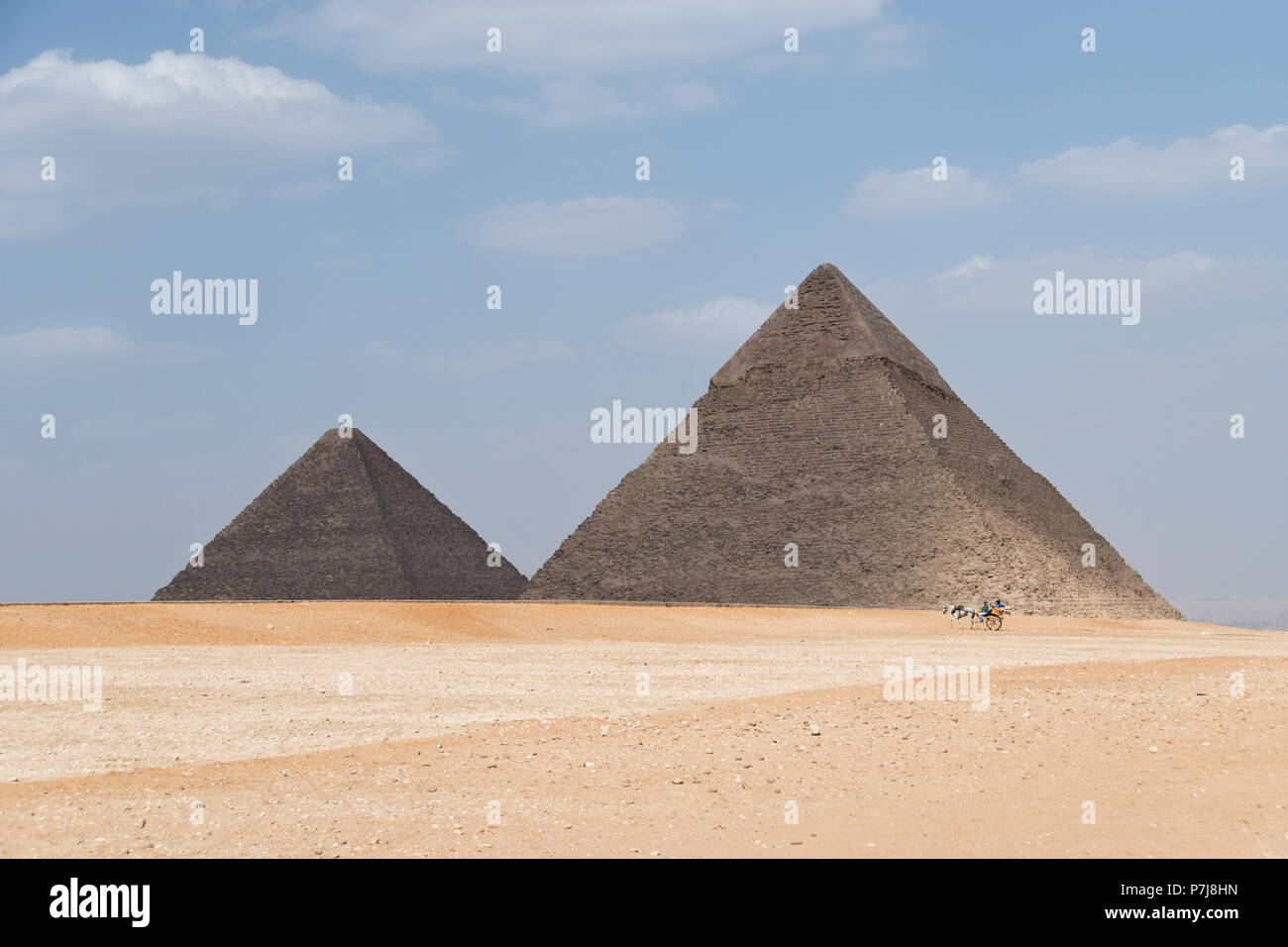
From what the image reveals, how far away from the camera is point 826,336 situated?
220ft

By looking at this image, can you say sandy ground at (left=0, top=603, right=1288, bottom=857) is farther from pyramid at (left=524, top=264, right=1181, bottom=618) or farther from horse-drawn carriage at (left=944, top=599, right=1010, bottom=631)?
pyramid at (left=524, top=264, right=1181, bottom=618)

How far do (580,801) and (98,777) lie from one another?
3.62m

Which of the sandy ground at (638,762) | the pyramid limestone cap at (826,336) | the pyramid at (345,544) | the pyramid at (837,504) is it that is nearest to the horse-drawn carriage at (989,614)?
the pyramid at (837,504)

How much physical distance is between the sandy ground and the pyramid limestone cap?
154 feet

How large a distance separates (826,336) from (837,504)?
35.9 ft

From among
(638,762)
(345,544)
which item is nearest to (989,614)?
(638,762)

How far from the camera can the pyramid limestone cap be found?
216ft

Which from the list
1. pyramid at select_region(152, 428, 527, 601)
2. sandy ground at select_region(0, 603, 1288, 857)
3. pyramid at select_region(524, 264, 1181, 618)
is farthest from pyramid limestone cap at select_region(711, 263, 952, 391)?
sandy ground at select_region(0, 603, 1288, 857)

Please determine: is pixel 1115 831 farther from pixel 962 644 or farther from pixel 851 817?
pixel 962 644

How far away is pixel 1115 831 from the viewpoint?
7590 mm

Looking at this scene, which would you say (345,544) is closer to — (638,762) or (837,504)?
(837,504)
